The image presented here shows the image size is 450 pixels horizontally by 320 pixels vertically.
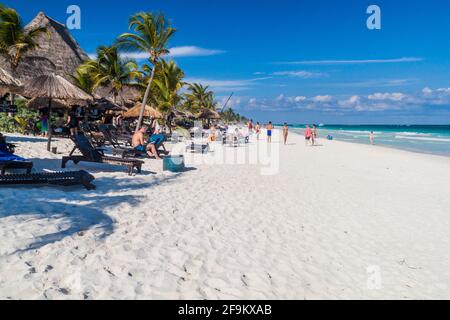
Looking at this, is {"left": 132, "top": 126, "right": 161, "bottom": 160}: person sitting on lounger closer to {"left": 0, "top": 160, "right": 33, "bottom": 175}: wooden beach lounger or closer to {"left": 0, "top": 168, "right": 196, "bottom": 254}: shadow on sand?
{"left": 0, "top": 168, "right": 196, "bottom": 254}: shadow on sand

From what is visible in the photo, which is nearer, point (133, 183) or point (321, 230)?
point (321, 230)

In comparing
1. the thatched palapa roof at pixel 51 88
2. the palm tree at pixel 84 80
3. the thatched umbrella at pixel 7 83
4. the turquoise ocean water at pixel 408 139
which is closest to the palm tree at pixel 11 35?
the palm tree at pixel 84 80

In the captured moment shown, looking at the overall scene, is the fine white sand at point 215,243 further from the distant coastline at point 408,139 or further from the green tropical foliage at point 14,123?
the distant coastline at point 408,139

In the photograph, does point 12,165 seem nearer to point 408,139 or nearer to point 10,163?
point 10,163

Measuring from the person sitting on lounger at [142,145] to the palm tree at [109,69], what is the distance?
15162 millimetres

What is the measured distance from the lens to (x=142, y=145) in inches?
388

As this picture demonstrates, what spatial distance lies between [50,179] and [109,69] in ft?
68.2

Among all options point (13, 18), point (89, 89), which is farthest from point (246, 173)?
point (89, 89)

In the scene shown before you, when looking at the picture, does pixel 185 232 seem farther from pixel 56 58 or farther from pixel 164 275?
pixel 56 58

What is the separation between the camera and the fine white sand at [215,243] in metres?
2.94

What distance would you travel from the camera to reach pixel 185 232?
4258 mm

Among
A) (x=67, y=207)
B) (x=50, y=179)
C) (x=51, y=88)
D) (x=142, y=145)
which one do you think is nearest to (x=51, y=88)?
(x=51, y=88)

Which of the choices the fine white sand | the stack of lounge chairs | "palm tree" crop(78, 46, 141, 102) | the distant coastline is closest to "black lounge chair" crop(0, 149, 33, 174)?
the stack of lounge chairs
